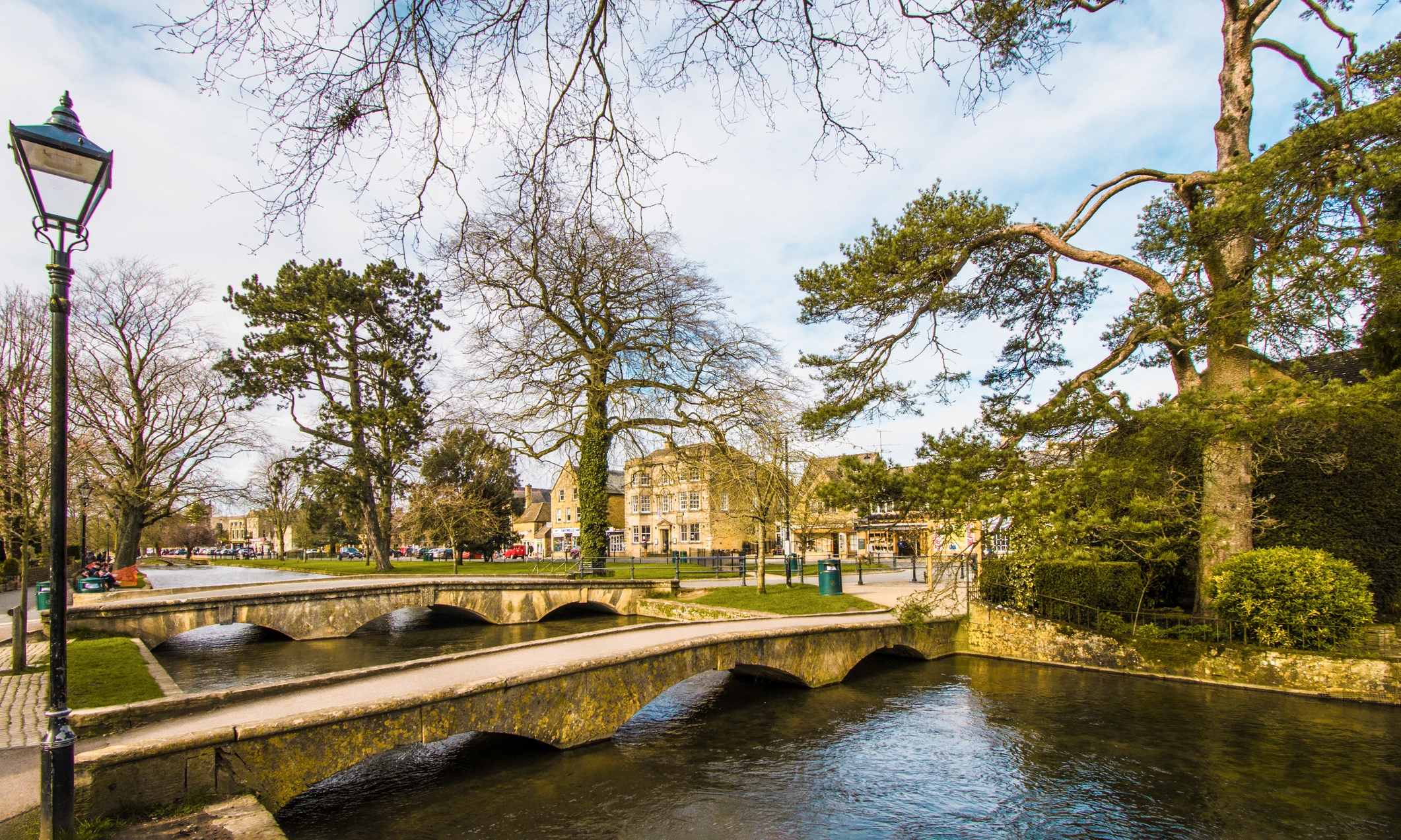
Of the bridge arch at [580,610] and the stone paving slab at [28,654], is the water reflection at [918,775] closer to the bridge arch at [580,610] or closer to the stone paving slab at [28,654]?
the stone paving slab at [28,654]

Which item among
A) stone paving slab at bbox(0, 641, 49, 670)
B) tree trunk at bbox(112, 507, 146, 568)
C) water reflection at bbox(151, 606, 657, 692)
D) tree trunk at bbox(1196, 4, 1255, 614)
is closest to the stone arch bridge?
water reflection at bbox(151, 606, 657, 692)

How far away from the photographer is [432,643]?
61.7 feet

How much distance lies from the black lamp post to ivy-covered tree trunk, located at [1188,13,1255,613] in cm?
1451

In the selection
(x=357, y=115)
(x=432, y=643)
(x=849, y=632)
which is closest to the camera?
(x=357, y=115)

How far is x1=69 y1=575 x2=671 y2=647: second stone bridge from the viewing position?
53.6 ft

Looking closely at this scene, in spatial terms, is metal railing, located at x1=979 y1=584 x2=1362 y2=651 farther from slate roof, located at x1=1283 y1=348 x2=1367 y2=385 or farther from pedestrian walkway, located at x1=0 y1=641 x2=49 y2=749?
pedestrian walkway, located at x1=0 y1=641 x2=49 y2=749

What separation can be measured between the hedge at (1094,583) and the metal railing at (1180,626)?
0.18m

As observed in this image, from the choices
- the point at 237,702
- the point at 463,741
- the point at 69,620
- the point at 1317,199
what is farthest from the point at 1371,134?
the point at 69,620

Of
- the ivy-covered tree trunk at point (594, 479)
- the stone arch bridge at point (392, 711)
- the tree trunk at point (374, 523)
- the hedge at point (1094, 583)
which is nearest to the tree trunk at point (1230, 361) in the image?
the hedge at point (1094, 583)

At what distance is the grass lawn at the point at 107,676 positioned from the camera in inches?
348

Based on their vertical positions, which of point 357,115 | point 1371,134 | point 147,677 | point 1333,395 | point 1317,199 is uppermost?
point 1371,134

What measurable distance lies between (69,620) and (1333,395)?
24.6m

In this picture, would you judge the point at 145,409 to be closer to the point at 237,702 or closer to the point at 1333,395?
the point at 237,702

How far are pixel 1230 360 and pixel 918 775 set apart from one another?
10281 mm
